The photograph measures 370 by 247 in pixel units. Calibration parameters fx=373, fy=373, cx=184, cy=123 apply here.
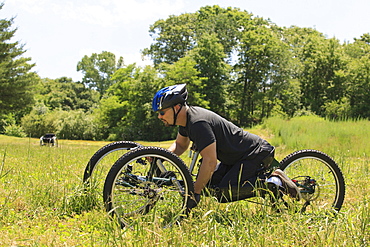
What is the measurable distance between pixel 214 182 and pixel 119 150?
1.14 m

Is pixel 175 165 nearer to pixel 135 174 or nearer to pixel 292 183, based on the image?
pixel 135 174

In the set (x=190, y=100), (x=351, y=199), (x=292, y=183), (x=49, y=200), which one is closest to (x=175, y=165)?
(x=292, y=183)

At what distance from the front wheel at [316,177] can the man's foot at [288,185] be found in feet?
0.67

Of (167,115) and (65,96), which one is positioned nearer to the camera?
(167,115)

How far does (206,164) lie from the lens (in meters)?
3.59

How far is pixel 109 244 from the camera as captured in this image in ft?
9.48

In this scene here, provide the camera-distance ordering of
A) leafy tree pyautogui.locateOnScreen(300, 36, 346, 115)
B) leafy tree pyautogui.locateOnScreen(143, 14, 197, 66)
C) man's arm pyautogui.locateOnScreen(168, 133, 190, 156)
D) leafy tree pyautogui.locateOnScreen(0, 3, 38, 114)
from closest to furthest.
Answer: man's arm pyautogui.locateOnScreen(168, 133, 190, 156)
leafy tree pyautogui.locateOnScreen(0, 3, 38, 114)
leafy tree pyautogui.locateOnScreen(300, 36, 346, 115)
leafy tree pyautogui.locateOnScreen(143, 14, 197, 66)

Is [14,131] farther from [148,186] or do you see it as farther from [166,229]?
[166,229]

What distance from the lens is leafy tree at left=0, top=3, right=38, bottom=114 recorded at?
3172 cm

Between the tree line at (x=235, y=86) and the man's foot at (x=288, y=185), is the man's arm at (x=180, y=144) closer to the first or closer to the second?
the man's foot at (x=288, y=185)

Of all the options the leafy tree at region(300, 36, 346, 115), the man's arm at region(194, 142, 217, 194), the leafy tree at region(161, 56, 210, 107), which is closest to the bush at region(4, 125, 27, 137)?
the leafy tree at region(161, 56, 210, 107)

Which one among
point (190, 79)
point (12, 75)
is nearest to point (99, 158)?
point (12, 75)

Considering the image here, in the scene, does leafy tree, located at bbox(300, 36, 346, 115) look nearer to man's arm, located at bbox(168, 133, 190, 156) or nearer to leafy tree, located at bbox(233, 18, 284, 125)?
leafy tree, located at bbox(233, 18, 284, 125)

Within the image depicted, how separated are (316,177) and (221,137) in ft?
4.40
